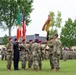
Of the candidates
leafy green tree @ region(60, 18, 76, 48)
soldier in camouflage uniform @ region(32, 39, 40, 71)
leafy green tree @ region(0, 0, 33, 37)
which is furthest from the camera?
leafy green tree @ region(60, 18, 76, 48)

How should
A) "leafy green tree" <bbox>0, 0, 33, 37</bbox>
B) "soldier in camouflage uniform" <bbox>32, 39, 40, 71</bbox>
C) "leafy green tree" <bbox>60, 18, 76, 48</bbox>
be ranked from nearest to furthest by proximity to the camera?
1. "soldier in camouflage uniform" <bbox>32, 39, 40, 71</bbox>
2. "leafy green tree" <bbox>0, 0, 33, 37</bbox>
3. "leafy green tree" <bbox>60, 18, 76, 48</bbox>

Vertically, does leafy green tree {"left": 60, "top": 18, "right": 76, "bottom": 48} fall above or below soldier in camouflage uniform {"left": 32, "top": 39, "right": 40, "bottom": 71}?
above

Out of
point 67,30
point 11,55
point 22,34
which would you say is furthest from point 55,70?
point 67,30

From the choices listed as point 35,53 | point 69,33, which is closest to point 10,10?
point 69,33

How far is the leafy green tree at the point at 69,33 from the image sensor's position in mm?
67312

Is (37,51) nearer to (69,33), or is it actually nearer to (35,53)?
(35,53)

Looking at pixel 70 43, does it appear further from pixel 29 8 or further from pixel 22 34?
pixel 22 34

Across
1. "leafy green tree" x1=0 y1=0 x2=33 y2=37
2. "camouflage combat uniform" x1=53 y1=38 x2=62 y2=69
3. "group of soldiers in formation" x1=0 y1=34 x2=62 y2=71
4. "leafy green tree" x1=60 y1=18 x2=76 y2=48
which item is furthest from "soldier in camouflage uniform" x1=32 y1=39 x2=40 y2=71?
"leafy green tree" x1=60 y1=18 x2=76 y2=48

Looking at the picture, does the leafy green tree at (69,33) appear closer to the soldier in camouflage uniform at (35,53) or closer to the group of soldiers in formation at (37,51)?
the group of soldiers in formation at (37,51)

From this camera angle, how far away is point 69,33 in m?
67.8

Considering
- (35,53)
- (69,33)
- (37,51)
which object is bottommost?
(35,53)

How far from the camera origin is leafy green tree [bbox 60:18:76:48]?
67312 millimetres

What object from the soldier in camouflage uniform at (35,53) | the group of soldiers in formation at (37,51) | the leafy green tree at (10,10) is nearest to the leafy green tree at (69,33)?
the leafy green tree at (10,10)

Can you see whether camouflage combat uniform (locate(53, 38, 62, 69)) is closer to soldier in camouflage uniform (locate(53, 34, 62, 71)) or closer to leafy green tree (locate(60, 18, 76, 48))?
soldier in camouflage uniform (locate(53, 34, 62, 71))
